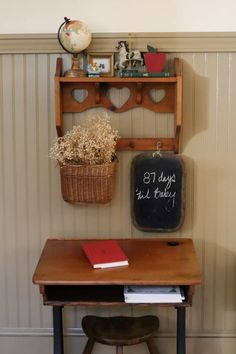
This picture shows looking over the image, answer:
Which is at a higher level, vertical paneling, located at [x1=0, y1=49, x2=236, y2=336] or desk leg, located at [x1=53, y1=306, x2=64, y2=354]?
vertical paneling, located at [x1=0, y1=49, x2=236, y2=336]

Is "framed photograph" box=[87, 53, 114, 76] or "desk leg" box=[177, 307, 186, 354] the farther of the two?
"framed photograph" box=[87, 53, 114, 76]

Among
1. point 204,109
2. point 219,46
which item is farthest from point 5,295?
point 219,46

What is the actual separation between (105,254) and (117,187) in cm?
43

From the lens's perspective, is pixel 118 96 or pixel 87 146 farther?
pixel 118 96

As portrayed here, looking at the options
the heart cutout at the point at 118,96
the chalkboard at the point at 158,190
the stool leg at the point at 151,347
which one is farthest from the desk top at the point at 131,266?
the heart cutout at the point at 118,96

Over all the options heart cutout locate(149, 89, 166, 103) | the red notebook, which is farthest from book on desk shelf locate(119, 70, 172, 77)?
the red notebook

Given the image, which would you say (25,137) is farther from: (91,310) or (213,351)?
(213,351)

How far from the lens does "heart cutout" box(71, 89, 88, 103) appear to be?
253 cm

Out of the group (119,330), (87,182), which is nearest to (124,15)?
(87,182)

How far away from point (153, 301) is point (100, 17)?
4.31ft

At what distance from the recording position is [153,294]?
211cm

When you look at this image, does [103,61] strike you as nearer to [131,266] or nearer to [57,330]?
[131,266]

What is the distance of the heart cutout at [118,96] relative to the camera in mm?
2523

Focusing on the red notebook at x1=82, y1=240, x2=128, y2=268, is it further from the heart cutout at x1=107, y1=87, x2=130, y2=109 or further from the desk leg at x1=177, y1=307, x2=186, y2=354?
the heart cutout at x1=107, y1=87, x2=130, y2=109
